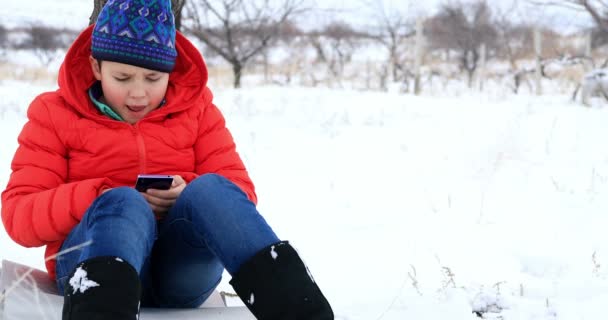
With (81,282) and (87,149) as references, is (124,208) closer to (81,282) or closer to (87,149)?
(81,282)

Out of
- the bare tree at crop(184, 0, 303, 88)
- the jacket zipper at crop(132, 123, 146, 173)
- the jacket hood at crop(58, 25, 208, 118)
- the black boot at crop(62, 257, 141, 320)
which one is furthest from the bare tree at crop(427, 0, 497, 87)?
the black boot at crop(62, 257, 141, 320)

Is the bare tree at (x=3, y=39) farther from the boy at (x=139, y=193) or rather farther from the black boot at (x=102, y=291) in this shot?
the black boot at (x=102, y=291)

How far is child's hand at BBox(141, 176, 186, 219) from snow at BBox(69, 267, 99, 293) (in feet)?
1.24

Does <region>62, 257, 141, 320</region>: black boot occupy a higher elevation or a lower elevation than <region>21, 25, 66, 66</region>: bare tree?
lower

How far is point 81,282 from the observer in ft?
3.50

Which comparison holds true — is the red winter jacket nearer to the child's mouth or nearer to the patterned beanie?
the child's mouth

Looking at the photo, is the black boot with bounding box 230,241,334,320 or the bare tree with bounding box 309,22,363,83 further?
the bare tree with bounding box 309,22,363,83

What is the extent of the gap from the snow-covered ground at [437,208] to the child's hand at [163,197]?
60 centimetres

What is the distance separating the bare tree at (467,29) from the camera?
56.2ft

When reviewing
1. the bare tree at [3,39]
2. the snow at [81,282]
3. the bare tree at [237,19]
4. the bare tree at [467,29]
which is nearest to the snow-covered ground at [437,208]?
the snow at [81,282]

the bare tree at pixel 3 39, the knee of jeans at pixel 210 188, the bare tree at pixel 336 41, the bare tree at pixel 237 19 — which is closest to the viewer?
the knee of jeans at pixel 210 188

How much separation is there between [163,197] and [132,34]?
0.40 m

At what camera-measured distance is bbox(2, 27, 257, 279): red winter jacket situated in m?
1.36

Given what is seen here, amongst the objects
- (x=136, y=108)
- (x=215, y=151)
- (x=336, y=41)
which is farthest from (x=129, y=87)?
(x=336, y=41)
